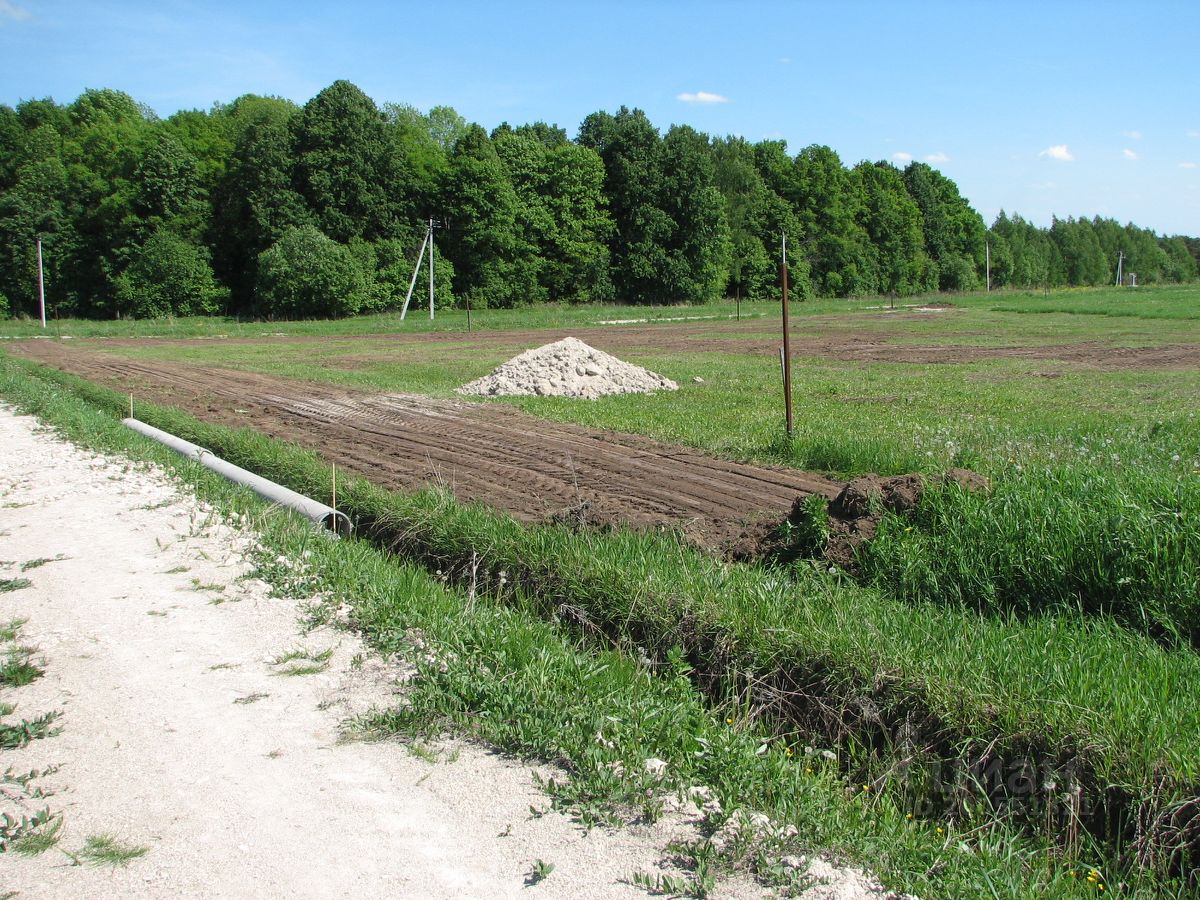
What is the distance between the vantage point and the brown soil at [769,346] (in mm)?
25422

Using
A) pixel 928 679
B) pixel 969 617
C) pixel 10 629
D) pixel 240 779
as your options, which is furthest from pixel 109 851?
pixel 969 617

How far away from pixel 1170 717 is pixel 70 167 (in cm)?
8753

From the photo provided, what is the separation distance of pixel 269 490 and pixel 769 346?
25549mm

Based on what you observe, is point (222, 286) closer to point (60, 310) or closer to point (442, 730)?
point (60, 310)

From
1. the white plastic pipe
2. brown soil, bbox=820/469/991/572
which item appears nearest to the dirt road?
the white plastic pipe

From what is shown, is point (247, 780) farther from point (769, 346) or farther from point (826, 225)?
point (826, 225)

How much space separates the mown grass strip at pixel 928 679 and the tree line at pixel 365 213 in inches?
2399

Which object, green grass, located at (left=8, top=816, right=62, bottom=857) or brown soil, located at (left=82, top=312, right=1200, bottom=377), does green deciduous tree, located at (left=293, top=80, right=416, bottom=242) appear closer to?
brown soil, located at (left=82, top=312, right=1200, bottom=377)

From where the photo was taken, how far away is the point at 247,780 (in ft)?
13.5

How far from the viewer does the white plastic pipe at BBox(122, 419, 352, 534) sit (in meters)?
8.60

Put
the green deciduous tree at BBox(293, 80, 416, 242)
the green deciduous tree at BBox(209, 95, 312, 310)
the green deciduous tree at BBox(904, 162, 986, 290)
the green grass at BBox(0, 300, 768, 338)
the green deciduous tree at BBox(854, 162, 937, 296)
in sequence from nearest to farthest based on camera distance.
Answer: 1. the green grass at BBox(0, 300, 768, 338)
2. the green deciduous tree at BBox(209, 95, 312, 310)
3. the green deciduous tree at BBox(293, 80, 416, 242)
4. the green deciduous tree at BBox(854, 162, 937, 296)
5. the green deciduous tree at BBox(904, 162, 986, 290)

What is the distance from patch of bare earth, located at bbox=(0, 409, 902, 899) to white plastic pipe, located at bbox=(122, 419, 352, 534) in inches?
70.3

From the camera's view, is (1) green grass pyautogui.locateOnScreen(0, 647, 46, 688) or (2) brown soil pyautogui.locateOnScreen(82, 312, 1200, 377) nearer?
(1) green grass pyautogui.locateOnScreen(0, 647, 46, 688)

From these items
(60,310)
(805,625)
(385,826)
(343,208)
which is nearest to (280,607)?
(385,826)
